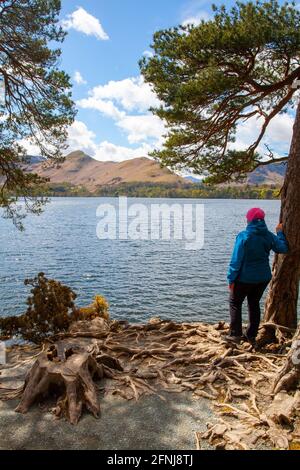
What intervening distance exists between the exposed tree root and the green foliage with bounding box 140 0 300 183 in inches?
190

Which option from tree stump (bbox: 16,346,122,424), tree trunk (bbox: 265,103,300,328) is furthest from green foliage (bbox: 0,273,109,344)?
tree trunk (bbox: 265,103,300,328)

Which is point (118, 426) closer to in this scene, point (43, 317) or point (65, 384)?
point (65, 384)

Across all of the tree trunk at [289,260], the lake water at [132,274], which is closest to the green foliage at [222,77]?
the tree trunk at [289,260]

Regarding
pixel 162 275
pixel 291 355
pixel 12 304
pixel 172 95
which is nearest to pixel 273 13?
pixel 172 95

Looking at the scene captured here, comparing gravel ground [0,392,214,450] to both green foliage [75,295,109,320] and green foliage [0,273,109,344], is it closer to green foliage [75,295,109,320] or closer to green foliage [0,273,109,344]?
green foliage [0,273,109,344]

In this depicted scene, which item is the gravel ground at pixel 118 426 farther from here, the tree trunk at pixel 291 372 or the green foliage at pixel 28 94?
the green foliage at pixel 28 94

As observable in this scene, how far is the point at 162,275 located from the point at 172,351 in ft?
62.2

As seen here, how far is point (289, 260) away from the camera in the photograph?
7.16m

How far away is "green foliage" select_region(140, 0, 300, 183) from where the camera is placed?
8.33 m

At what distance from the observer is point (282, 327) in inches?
280

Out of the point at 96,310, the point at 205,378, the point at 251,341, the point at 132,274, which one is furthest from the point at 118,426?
the point at 132,274

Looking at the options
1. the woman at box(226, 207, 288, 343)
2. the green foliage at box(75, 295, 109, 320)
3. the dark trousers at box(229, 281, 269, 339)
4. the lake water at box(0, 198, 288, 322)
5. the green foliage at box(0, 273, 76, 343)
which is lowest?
the lake water at box(0, 198, 288, 322)

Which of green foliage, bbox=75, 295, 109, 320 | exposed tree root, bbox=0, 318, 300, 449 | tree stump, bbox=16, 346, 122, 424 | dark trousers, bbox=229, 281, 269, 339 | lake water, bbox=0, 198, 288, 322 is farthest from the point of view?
lake water, bbox=0, 198, 288, 322

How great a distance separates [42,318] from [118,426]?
5288mm
